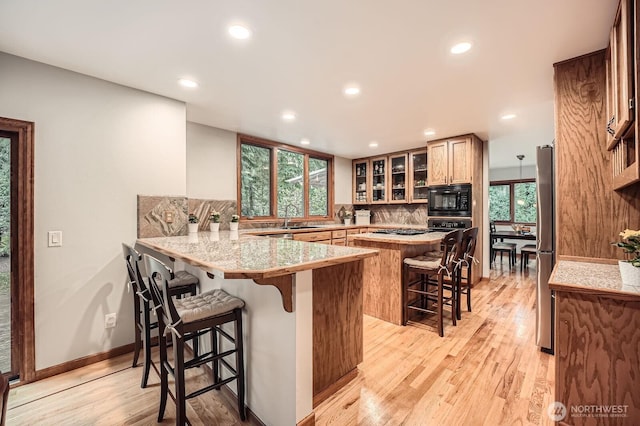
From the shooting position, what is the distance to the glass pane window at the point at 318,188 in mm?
5445

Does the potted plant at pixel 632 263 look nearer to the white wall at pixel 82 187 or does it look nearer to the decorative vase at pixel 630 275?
the decorative vase at pixel 630 275

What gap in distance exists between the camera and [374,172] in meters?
5.92

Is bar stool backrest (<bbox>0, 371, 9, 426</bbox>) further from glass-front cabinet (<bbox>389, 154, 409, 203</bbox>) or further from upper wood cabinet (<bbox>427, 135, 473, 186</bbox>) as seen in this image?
glass-front cabinet (<bbox>389, 154, 409, 203</bbox>)

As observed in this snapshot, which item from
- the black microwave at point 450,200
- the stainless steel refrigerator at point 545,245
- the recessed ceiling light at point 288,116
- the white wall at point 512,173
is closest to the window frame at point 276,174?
the recessed ceiling light at point 288,116

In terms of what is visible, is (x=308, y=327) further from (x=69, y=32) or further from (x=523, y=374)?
(x=69, y=32)

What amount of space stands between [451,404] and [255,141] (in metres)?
3.98

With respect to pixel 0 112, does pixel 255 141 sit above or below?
above

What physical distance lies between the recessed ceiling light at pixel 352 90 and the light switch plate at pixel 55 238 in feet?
8.92

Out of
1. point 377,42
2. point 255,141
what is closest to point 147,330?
point 377,42

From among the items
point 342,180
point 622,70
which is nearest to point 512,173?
point 342,180

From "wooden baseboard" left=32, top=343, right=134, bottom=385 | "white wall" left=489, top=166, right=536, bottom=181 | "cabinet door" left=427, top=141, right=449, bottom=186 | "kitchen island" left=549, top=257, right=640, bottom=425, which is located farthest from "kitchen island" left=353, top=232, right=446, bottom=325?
"white wall" left=489, top=166, right=536, bottom=181

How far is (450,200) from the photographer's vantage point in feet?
14.6

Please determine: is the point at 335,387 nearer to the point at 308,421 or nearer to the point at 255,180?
the point at 308,421

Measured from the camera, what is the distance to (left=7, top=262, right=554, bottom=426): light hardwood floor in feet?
5.43
